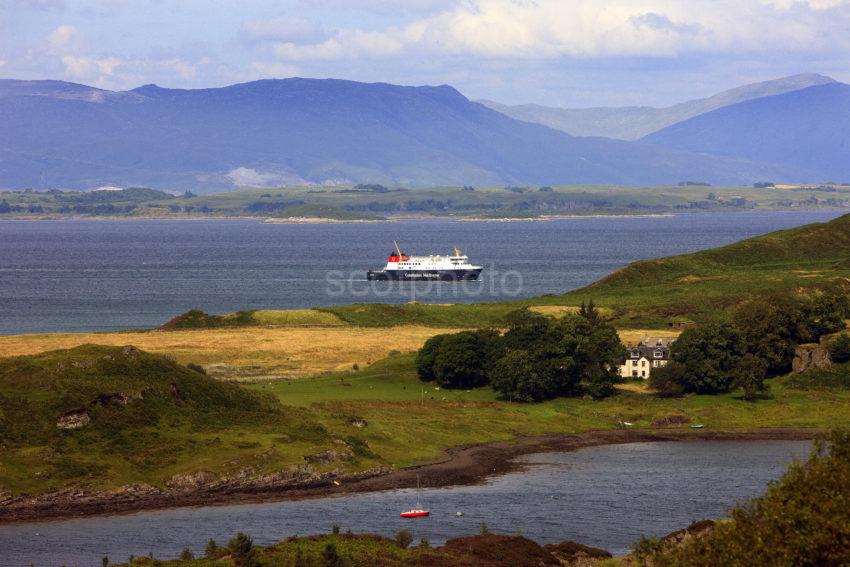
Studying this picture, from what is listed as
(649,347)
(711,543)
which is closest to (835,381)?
(649,347)

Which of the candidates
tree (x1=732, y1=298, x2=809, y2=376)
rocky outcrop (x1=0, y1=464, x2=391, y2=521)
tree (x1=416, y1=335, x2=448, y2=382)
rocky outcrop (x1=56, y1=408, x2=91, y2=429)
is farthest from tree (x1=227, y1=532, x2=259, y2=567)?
tree (x1=732, y1=298, x2=809, y2=376)

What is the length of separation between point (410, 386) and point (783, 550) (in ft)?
210

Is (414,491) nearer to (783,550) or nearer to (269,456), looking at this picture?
(269,456)

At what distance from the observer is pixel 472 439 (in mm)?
84688

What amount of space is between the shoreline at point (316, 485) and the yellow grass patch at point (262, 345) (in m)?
28.2

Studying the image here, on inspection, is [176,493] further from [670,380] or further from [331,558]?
[670,380]

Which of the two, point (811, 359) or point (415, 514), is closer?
point (415, 514)

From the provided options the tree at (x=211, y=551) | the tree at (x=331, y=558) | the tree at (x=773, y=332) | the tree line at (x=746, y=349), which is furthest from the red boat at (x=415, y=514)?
the tree at (x=773, y=332)

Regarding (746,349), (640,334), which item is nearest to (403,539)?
(746,349)

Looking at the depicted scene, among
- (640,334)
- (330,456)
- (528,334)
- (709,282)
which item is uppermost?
(528,334)

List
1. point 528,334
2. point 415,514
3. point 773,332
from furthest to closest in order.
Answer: point 773,332
point 528,334
point 415,514

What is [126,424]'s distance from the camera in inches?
2921

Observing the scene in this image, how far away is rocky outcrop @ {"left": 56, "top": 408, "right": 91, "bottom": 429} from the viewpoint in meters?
72.5

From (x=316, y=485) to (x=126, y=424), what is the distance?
1157 centimetres
